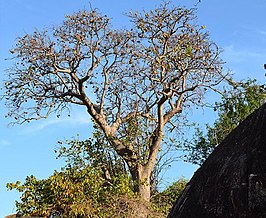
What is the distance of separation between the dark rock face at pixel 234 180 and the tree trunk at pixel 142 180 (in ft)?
36.3

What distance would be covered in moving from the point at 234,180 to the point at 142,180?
1183 centimetres

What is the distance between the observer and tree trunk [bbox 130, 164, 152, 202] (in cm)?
1471

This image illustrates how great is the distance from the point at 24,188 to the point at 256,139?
10676 mm

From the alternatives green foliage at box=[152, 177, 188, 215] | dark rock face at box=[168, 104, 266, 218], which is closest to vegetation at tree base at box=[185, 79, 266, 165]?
green foliage at box=[152, 177, 188, 215]

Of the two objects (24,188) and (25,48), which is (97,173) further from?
(25,48)

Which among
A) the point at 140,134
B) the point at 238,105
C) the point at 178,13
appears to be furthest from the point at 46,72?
the point at 238,105

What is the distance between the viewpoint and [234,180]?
124 inches

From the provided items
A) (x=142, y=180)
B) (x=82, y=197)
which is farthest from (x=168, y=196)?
(x=82, y=197)

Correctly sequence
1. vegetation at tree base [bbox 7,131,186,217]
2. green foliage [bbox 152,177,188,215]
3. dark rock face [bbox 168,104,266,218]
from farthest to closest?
green foliage [bbox 152,177,188,215] < vegetation at tree base [bbox 7,131,186,217] < dark rock face [bbox 168,104,266,218]

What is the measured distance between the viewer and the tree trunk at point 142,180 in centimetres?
1471

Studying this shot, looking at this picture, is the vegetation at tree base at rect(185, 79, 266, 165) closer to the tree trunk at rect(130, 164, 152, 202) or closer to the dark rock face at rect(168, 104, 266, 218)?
the tree trunk at rect(130, 164, 152, 202)

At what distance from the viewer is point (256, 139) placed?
3238mm

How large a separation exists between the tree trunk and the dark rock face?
36.3 feet

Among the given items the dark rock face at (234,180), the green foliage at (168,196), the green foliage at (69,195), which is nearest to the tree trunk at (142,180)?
the green foliage at (168,196)
